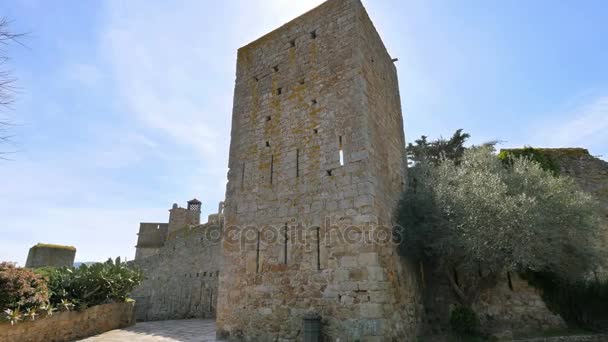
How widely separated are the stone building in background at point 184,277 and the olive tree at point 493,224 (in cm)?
954

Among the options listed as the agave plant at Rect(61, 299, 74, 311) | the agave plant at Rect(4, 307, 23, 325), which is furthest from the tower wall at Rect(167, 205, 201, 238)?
the agave plant at Rect(4, 307, 23, 325)

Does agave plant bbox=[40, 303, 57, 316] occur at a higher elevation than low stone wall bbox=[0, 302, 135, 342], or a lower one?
higher

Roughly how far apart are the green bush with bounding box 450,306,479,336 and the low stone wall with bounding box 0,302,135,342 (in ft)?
30.5

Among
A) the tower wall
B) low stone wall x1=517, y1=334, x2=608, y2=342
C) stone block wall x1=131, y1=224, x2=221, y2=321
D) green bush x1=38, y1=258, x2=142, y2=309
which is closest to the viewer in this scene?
low stone wall x1=517, y1=334, x2=608, y2=342

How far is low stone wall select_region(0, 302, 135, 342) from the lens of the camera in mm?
7219

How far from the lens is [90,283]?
9.57 metres

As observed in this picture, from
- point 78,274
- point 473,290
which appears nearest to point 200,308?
point 78,274

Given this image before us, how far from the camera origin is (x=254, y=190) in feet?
30.6

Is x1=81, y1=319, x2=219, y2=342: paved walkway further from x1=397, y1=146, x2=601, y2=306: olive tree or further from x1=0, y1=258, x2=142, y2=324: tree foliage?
x1=397, y1=146, x2=601, y2=306: olive tree

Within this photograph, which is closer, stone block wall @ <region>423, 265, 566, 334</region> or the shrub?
the shrub

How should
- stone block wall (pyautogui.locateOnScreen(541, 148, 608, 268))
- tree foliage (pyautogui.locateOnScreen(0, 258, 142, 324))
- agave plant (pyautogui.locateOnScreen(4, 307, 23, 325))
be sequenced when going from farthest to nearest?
stone block wall (pyautogui.locateOnScreen(541, 148, 608, 268)), tree foliage (pyautogui.locateOnScreen(0, 258, 142, 324)), agave plant (pyautogui.locateOnScreen(4, 307, 23, 325))

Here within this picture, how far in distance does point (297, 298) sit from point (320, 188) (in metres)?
2.51

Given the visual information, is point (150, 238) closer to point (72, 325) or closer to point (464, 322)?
point (72, 325)

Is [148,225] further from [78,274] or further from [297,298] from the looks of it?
[297,298]
